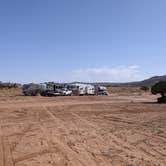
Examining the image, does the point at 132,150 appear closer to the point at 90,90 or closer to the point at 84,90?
the point at 84,90

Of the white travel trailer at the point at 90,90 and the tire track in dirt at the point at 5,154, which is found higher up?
the white travel trailer at the point at 90,90

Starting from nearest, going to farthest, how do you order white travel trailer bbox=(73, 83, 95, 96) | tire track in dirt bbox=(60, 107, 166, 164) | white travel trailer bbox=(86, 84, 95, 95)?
tire track in dirt bbox=(60, 107, 166, 164), white travel trailer bbox=(73, 83, 95, 96), white travel trailer bbox=(86, 84, 95, 95)

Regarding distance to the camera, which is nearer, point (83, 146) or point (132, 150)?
point (132, 150)

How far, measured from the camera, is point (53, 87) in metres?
69.5

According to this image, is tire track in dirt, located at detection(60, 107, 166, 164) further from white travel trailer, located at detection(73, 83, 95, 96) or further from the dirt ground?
white travel trailer, located at detection(73, 83, 95, 96)

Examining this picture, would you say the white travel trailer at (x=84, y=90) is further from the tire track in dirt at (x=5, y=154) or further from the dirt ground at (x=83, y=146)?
the tire track in dirt at (x=5, y=154)

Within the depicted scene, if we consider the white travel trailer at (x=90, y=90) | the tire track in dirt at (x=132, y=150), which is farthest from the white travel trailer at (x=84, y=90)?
the tire track in dirt at (x=132, y=150)

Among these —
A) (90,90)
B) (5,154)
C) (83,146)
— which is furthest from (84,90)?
(5,154)

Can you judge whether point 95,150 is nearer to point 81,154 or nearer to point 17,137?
point 81,154

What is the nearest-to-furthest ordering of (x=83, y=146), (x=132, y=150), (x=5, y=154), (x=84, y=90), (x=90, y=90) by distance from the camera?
(x=5, y=154), (x=132, y=150), (x=83, y=146), (x=84, y=90), (x=90, y=90)

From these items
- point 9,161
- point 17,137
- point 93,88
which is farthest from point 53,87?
point 9,161

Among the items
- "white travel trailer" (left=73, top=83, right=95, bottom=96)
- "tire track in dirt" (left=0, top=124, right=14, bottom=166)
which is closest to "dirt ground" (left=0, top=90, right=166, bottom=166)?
"tire track in dirt" (left=0, top=124, right=14, bottom=166)

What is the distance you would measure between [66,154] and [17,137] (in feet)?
12.9

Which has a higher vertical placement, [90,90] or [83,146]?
[90,90]
